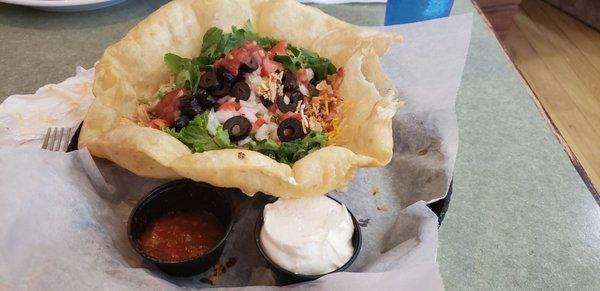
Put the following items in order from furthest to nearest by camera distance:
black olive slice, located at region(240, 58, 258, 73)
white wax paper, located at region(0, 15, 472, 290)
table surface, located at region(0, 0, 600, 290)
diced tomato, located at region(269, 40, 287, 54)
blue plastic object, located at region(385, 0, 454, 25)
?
blue plastic object, located at region(385, 0, 454, 25)
diced tomato, located at region(269, 40, 287, 54)
black olive slice, located at region(240, 58, 258, 73)
table surface, located at region(0, 0, 600, 290)
white wax paper, located at region(0, 15, 472, 290)

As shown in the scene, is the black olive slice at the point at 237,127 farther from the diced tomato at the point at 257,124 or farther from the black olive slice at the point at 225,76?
the black olive slice at the point at 225,76

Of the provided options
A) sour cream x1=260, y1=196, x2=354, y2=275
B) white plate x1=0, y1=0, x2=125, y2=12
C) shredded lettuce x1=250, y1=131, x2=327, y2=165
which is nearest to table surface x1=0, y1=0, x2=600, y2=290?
white plate x1=0, y1=0, x2=125, y2=12

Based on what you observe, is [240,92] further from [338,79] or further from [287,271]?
[287,271]

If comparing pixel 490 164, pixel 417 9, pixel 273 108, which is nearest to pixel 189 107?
pixel 273 108

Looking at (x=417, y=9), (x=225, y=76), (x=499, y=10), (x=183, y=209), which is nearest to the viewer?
(x=183, y=209)

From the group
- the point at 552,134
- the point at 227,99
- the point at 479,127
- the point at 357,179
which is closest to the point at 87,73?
the point at 227,99

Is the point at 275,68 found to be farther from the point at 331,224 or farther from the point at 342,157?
the point at 331,224

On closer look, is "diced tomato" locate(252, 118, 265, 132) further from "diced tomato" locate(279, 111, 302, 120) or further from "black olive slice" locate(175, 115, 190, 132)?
"black olive slice" locate(175, 115, 190, 132)

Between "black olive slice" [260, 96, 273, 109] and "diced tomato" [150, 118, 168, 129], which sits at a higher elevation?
"black olive slice" [260, 96, 273, 109]
